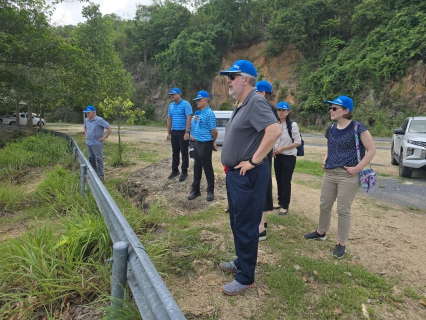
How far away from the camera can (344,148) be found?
138 inches

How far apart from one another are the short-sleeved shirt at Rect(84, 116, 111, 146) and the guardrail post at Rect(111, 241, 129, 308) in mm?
5931

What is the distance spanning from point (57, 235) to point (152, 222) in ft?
4.13

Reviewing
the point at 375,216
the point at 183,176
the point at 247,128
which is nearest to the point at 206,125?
the point at 183,176

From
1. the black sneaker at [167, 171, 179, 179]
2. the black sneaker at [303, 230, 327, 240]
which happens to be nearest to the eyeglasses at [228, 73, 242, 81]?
the black sneaker at [303, 230, 327, 240]

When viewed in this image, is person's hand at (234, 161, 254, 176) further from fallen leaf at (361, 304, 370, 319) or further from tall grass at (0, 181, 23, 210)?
tall grass at (0, 181, 23, 210)

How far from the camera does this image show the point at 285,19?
103ft

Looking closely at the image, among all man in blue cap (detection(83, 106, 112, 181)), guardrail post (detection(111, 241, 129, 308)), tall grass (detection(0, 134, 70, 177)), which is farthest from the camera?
tall grass (detection(0, 134, 70, 177))

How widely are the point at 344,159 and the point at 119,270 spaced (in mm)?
2745

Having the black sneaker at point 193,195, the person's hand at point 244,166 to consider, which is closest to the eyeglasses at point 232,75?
the person's hand at point 244,166

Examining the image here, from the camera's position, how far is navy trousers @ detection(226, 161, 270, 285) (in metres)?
2.61

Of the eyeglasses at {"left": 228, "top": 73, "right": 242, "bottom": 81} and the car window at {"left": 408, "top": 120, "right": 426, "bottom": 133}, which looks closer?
the eyeglasses at {"left": 228, "top": 73, "right": 242, "bottom": 81}

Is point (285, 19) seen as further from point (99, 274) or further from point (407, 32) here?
point (99, 274)

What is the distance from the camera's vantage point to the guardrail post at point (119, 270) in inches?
74.7

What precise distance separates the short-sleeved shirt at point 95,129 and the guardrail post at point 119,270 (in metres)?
5.93
